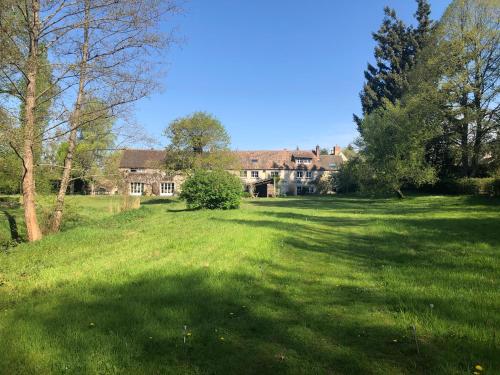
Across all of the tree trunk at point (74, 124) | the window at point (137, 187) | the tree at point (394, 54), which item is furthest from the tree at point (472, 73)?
the window at point (137, 187)

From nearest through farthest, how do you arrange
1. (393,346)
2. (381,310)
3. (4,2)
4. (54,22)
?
(393,346), (381,310), (4,2), (54,22)

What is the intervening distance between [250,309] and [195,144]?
38.8 meters

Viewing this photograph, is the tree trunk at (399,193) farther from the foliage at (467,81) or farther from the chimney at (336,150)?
the chimney at (336,150)

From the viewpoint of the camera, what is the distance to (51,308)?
5398 mm

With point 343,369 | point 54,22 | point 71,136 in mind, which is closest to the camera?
point 343,369

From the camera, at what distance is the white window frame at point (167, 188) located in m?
66.0

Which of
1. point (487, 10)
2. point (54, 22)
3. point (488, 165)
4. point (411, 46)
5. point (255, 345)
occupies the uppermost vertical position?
point (411, 46)

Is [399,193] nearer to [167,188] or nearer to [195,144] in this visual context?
[195,144]

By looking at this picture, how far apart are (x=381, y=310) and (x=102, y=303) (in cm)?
391

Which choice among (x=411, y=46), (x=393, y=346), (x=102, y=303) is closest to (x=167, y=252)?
(x=102, y=303)

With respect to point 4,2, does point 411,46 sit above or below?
above

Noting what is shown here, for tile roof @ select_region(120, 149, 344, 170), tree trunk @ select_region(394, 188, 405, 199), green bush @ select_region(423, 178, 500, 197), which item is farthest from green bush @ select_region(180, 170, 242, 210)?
tile roof @ select_region(120, 149, 344, 170)

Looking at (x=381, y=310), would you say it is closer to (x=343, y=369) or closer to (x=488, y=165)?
(x=343, y=369)

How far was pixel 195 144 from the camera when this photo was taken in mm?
43250
